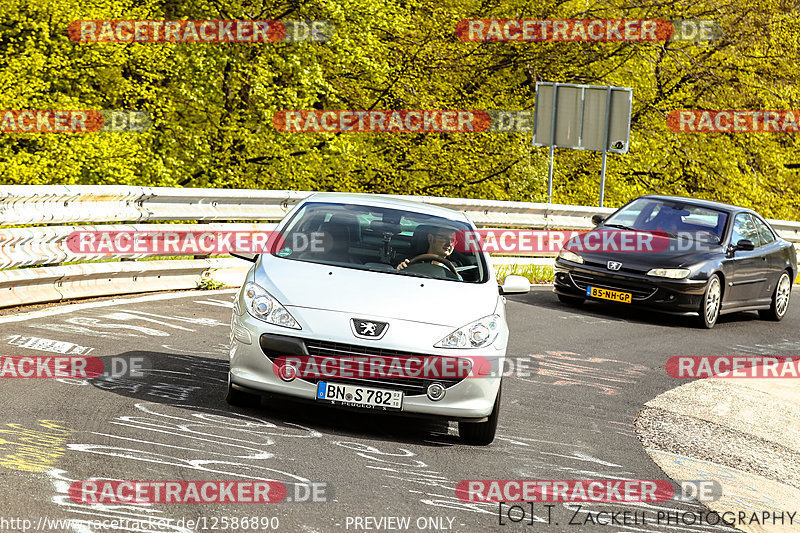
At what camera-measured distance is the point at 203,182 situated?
2936 cm

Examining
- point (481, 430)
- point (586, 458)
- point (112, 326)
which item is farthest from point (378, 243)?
point (112, 326)

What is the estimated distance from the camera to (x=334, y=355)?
263 inches

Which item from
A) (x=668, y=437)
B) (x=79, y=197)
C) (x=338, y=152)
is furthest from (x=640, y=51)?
(x=668, y=437)

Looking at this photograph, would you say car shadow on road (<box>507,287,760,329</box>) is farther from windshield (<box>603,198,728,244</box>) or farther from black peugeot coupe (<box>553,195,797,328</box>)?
windshield (<box>603,198,728,244</box>)

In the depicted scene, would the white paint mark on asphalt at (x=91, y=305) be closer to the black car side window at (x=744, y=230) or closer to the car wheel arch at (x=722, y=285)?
the car wheel arch at (x=722, y=285)

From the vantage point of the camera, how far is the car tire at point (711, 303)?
47.2ft

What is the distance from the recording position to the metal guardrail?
1064 centimetres

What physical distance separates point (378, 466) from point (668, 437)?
2724mm

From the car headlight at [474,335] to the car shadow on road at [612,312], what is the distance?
7.34 meters

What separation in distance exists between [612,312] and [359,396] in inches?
360

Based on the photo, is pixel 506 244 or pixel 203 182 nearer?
pixel 506 244

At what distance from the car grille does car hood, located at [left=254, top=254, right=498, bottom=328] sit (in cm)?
713

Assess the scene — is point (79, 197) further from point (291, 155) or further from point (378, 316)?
point (291, 155)

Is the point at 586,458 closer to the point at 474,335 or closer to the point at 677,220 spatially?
the point at 474,335
